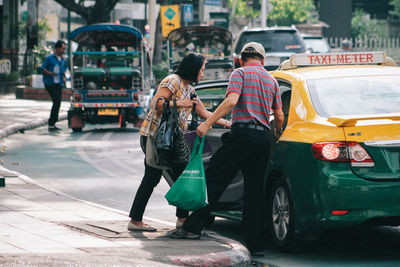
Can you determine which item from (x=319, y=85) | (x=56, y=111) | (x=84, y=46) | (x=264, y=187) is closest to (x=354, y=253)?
(x=264, y=187)

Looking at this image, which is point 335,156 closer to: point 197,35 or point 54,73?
point 54,73

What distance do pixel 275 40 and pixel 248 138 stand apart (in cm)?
1512

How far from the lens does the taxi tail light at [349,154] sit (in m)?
6.73

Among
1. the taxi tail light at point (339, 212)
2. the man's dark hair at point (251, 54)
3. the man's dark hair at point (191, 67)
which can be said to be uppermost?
the man's dark hair at point (251, 54)

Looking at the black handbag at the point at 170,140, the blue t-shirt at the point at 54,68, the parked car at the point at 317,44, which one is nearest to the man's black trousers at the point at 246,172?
the black handbag at the point at 170,140

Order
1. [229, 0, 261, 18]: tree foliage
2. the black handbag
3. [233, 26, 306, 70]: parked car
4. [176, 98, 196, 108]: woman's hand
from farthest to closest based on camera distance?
[229, 0, 261, 18]: tree foliage, [233, 26, 306, 70]: parked car, [176, 98, 196, 108]: woman's hand, the black handbag

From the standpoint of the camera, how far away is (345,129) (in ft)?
22.3

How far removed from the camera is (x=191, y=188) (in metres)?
7.28

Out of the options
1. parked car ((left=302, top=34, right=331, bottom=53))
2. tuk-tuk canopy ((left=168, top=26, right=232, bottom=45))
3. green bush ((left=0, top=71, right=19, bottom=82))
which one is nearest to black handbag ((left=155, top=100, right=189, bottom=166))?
tuk-tuk canopy ((left=168, top=26, right=232, bottom=45))

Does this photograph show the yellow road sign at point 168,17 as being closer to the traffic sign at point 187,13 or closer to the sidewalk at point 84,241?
the traffic sign at point 187,13

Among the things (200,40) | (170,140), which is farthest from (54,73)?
(170,140)

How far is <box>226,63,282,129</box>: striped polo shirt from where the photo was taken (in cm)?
721

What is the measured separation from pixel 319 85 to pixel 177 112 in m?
1.25

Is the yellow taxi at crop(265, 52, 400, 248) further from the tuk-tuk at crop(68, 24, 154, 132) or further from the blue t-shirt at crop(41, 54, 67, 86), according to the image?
the blue t-shirt at crop(41, 54, 67, 86)
